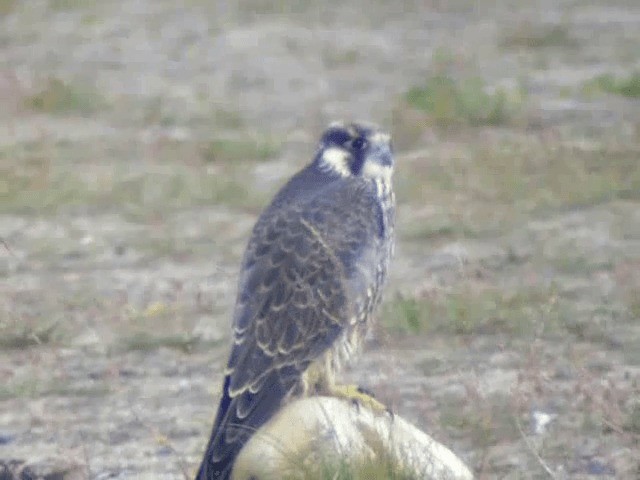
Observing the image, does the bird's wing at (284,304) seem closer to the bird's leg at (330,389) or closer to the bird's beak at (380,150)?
the bird's leg at (330,389)

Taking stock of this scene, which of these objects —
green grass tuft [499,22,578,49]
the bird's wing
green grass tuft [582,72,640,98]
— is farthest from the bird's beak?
green grass tuft [499,22,578,49]

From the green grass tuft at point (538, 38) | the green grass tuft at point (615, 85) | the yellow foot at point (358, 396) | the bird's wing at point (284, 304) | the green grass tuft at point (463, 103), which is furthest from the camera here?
the green grass tuft at point (538, 38)

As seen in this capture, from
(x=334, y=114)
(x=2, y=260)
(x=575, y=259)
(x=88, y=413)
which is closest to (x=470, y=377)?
(x=88, y=413)

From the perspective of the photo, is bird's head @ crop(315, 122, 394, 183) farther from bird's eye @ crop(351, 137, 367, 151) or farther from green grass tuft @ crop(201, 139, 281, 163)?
green grass tuft @ crop(201, 139, 281, 163)

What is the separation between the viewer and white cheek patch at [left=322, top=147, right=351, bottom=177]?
6.59 meters

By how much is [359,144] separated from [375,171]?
0.44 feet

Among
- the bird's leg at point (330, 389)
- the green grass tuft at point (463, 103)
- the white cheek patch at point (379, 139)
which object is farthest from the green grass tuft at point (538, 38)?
the bird's leg at point (330, 389)

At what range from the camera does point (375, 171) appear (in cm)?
659

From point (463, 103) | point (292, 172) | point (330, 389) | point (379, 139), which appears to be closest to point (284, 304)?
point (330, 389)

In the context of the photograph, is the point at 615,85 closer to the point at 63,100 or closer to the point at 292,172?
the point at 292,172

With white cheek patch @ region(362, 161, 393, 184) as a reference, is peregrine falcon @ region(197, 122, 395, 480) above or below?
below

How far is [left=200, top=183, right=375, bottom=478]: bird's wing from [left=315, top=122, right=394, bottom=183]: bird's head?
0.77 ft

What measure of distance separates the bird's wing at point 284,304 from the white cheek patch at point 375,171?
0.22m

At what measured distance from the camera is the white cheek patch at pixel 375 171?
6.58 meters
